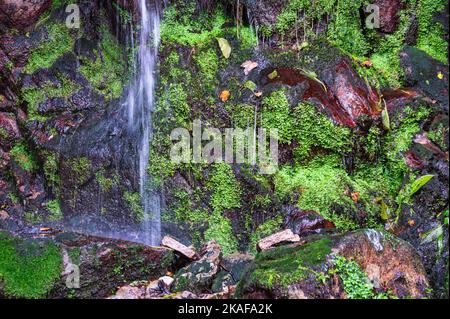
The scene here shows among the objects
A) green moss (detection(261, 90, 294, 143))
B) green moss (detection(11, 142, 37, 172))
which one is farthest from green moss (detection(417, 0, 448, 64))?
green moss (detection(11, 142, 37, 172))

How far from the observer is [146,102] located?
7.30m

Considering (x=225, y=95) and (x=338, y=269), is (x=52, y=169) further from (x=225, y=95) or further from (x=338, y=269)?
(x=338, y=269)

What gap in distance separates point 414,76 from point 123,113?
419 cm

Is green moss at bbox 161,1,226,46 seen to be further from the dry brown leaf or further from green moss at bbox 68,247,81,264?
green moss at bbox 68,247,81,264

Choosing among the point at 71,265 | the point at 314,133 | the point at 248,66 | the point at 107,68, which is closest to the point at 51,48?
the point at 107,68

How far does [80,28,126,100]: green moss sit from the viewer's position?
7.86 metres

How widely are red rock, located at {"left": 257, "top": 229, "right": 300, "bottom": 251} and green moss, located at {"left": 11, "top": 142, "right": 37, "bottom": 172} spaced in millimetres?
3896

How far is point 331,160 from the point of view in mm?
6496

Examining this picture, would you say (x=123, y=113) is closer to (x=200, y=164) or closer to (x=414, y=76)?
(x=200, y=164)

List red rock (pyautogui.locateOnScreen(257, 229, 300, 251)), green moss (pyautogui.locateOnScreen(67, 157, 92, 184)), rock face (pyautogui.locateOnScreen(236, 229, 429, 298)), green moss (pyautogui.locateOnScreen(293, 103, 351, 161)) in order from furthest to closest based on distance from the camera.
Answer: green moss (pyautogui.locateOnScreen(67, 157, 92, 184)) → green moss (pyautogui.locateOnScreen(293, 103, 351, 161)) → red rock (pyautogui.locateOnScreen(257, 229, 300, 251)) → rock face (pyautogui.locateOnScreen(236, 229, 429, 298))

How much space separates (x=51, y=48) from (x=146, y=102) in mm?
1957

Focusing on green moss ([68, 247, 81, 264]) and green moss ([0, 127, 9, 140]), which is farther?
green moss ([0, 127, 9, 140])

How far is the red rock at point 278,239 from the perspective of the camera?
5586mm

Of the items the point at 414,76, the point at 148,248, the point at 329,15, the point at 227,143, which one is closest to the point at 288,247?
the point at 148,248
